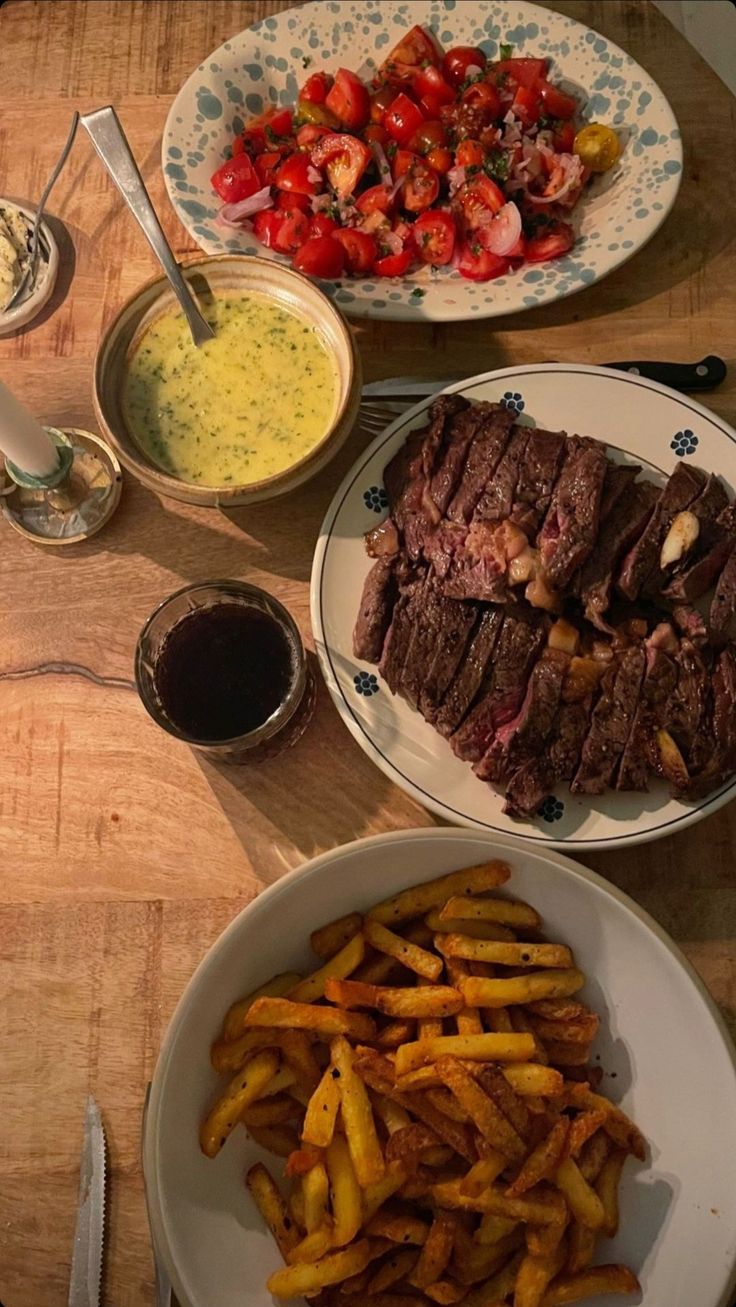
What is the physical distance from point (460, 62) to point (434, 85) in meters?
0.11

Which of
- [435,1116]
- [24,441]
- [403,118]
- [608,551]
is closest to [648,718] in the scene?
[608,551]

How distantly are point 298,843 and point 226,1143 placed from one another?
26.1 inches

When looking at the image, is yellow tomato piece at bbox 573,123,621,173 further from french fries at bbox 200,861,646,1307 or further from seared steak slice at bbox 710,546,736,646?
french fries at bbox 200,861,646,1307

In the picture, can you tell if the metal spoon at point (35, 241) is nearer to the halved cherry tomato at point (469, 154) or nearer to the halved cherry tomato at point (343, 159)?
the halved cherry tomato at point (343, 159)

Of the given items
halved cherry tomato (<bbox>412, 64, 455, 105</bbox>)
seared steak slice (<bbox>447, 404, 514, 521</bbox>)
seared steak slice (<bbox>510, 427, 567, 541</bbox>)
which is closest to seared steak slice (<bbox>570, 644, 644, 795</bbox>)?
seared steak slice (<bbox>510, 427, 567, 541</bbox>)

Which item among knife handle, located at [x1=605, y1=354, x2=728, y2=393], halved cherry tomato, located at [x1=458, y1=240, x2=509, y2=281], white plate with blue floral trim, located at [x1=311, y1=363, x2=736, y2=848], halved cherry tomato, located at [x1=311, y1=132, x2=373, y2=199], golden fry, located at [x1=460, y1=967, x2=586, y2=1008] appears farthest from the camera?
halved cherry tomato, located at [x1=311, y1=132, x2=373, y2=199]

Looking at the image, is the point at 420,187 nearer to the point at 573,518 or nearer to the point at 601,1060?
the point at 573,518

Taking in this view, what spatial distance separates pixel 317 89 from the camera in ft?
9.82

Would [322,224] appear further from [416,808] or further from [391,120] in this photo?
[416,808]

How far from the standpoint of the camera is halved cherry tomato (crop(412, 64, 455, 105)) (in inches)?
116

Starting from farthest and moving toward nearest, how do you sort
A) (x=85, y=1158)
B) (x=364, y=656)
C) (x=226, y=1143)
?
(x=364, y=656) → (x=85, y=1158) → (x=226, y=1143)

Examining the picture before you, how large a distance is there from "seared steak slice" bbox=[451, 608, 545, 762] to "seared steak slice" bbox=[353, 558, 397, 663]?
Answer: 27cm

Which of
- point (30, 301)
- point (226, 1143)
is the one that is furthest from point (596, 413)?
point (226, 1143)

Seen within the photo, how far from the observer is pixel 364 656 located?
2426 millimetres
